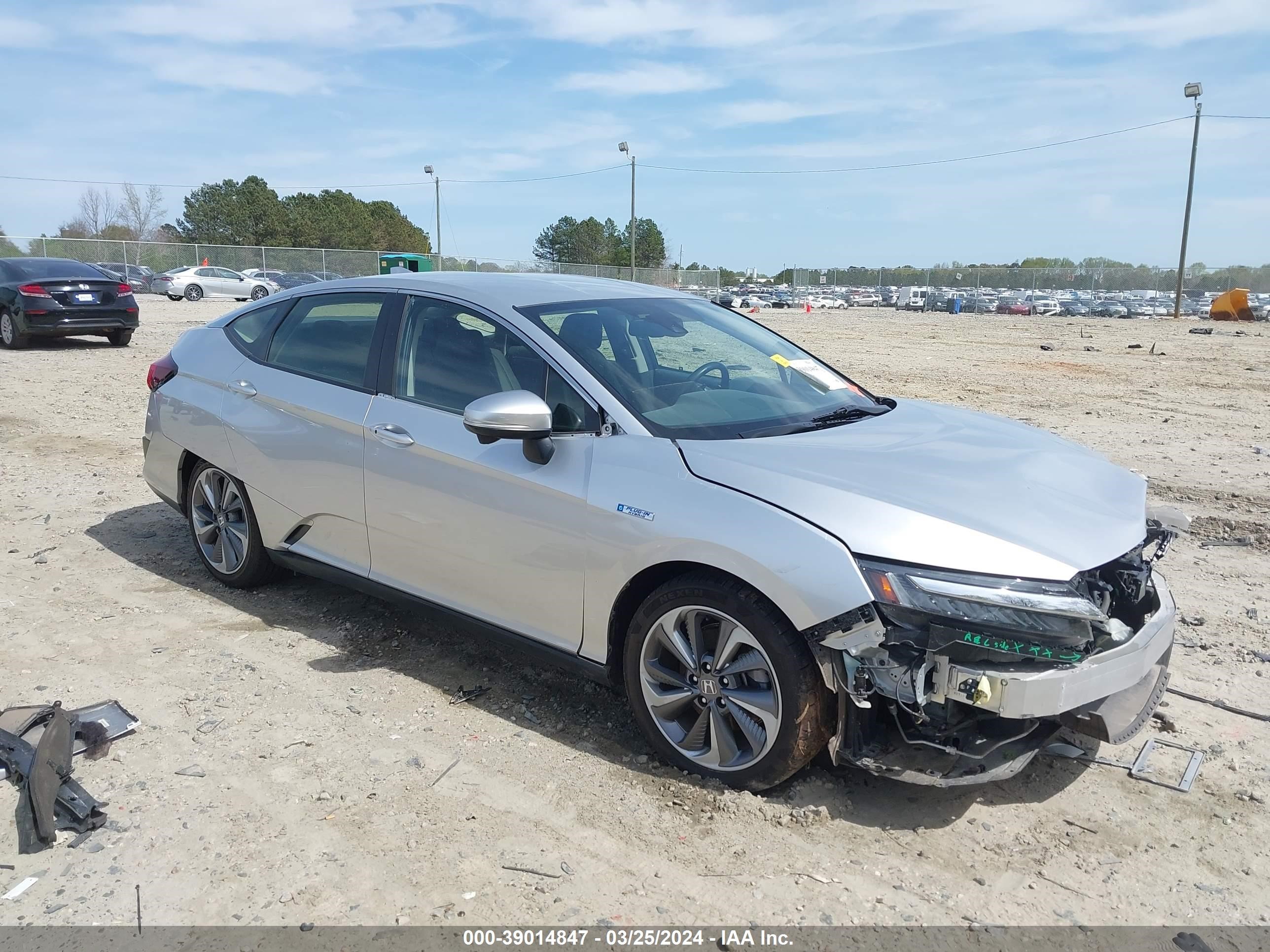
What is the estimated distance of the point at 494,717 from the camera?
3904mm

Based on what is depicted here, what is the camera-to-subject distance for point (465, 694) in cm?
411

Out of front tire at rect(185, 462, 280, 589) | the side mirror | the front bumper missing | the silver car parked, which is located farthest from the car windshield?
the silver car parked

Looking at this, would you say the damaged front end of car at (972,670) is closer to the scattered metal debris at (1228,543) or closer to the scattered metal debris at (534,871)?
the scattered metal debris at (534,871)

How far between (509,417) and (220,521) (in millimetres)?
2580

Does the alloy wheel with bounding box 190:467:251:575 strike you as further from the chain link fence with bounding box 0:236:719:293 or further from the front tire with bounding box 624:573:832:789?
the chain link fence with bounding box 0:236:719:293

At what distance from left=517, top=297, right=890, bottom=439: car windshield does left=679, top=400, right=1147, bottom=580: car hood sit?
0.58ft

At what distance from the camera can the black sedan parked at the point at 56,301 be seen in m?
15.3

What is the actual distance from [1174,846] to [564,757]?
2.01 metres

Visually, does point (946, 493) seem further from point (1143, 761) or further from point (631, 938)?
point (631, 938)

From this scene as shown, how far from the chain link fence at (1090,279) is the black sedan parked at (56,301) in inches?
1779

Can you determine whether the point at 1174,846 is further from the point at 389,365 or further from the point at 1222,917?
the point at 389,365

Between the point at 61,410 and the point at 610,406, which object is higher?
the point at 610,406

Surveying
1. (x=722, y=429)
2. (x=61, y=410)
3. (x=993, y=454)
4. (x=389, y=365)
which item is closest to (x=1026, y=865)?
(x=993, y=454)

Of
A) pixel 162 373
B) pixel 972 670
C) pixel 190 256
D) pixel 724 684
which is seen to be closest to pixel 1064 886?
pixel 972 670
